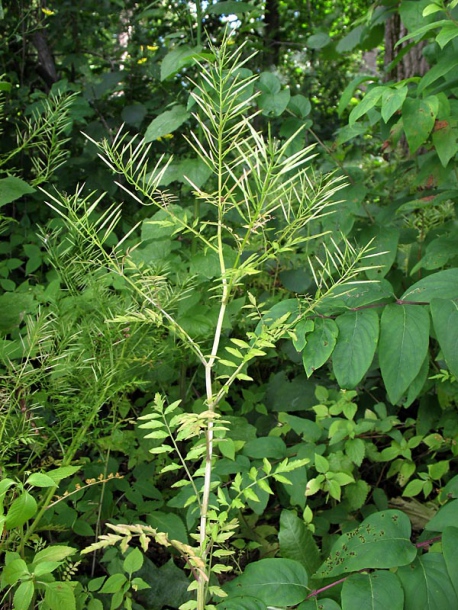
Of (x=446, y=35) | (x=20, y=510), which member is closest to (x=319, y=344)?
(x=20, y=510)

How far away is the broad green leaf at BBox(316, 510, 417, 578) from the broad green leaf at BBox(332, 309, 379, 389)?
29 cm

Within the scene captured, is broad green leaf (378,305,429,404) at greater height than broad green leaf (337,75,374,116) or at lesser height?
lesser

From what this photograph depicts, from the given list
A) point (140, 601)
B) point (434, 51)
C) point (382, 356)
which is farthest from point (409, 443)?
point (434, 51)

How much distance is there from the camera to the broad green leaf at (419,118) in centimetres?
144

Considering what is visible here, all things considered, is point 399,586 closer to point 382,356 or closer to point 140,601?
point 382,356

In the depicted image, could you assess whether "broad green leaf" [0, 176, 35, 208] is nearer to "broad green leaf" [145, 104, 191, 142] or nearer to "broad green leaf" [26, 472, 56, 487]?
"broad green leaf" [145, 104, 191, 142]

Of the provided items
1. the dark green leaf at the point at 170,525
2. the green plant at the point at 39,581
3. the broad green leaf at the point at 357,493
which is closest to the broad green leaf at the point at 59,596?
the green plant at the point at 39,581

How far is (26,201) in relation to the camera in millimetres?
2742

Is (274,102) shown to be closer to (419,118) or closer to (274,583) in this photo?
(419,118)

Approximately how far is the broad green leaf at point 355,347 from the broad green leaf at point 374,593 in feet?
1.13

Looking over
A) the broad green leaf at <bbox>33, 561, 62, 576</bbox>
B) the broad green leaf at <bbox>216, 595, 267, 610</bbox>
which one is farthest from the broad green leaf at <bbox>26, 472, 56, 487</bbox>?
the broad green leaf at <bbox>216, 595, 267, 610</bbox>

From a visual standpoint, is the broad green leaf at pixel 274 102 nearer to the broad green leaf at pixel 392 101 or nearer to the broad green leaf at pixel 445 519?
the broad green leaf at pixel 392 101

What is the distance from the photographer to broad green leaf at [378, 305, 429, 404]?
114 cm

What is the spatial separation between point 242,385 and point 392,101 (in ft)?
4.08
